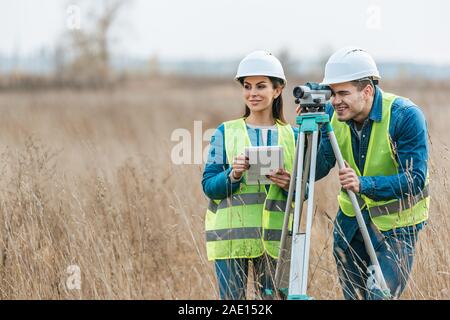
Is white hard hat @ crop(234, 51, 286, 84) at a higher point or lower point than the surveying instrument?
higher

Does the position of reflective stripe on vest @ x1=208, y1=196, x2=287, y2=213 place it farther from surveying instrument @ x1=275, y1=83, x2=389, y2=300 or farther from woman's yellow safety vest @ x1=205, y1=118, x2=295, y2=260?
surveying instrument @ x1=275, y1=83, x2=389, y2=300

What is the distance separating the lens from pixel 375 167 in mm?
4348

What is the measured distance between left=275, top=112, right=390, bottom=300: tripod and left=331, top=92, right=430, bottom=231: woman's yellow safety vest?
31 cm

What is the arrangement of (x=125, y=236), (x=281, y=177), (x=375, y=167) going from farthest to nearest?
1. (x=125, y=236)
2. (x=375, y=167)
3. (x=281, y=177)

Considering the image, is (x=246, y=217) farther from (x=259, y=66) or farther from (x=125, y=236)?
(x=125, y=236)

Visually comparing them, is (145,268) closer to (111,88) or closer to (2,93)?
(2,93)

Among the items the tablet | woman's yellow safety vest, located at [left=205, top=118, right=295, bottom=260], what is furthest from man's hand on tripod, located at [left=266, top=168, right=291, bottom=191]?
woman's yellow safety vest, located at [left=205, top=118, right=295, bottom=260]

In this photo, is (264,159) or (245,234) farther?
(245,234)

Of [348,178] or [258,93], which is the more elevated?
[258,93]

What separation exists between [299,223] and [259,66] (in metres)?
0.91

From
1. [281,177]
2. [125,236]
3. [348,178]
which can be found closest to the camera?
[348,178]

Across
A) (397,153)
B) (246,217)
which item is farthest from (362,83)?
(246,217)

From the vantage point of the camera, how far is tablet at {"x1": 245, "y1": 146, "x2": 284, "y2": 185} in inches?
161

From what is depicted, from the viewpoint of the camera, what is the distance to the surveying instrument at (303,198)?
3.85 metres
